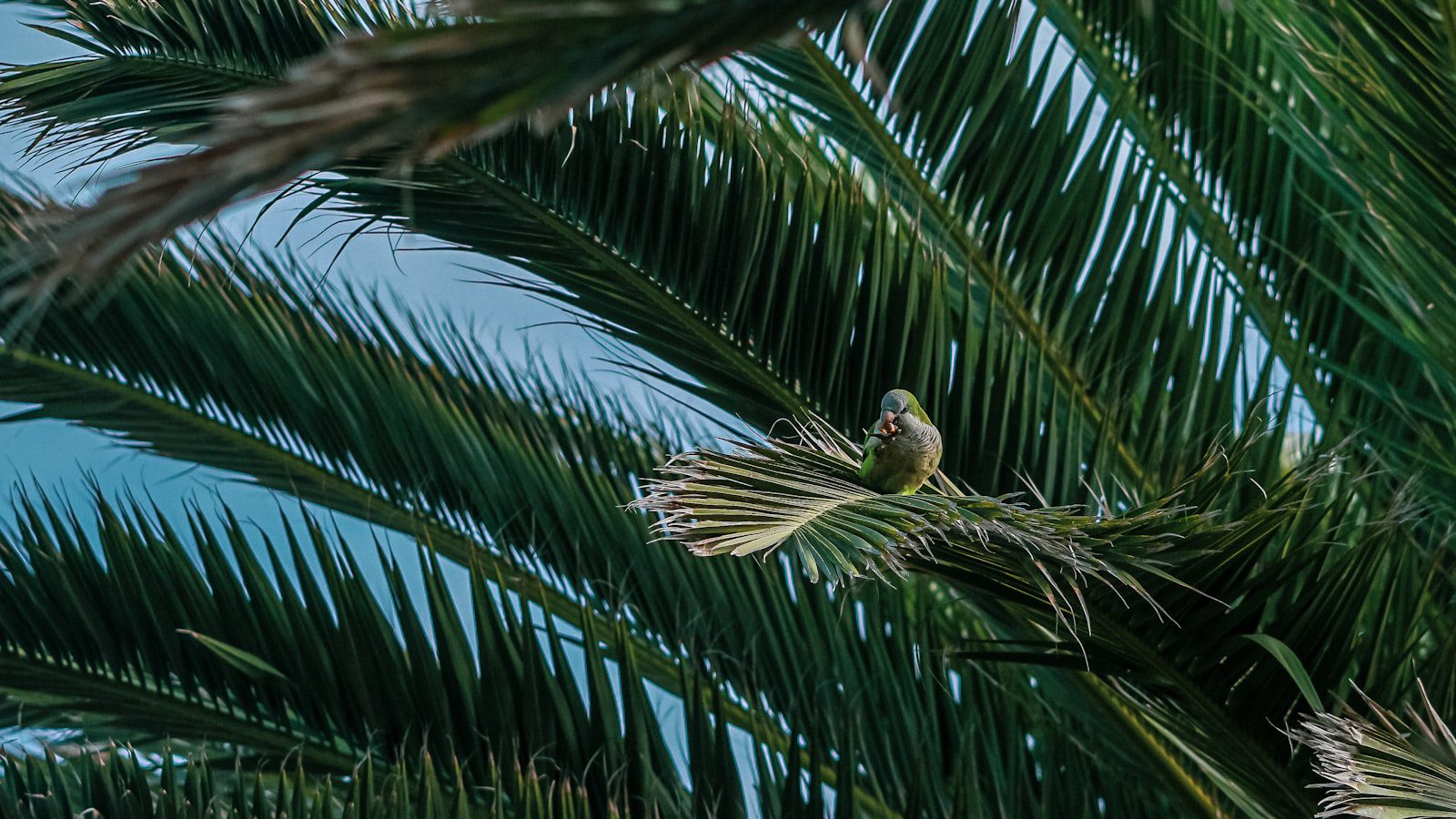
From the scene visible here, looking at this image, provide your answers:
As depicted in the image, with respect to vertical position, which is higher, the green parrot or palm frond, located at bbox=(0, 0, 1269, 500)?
palm frond, located at bbox=(0, 0, 1269, 500)

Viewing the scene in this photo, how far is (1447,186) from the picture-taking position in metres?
2.21

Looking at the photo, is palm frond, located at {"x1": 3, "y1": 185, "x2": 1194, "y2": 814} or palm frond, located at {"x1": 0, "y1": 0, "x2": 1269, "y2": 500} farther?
palm frond, located at {"x1": 3, "y1": 185, "x2": 1194, "y2": 814}

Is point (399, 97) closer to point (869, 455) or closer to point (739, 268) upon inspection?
point (869, 455)

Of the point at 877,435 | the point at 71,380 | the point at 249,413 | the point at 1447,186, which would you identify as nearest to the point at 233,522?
the point at 249,413

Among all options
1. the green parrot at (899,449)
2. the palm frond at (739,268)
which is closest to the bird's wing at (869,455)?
the green parrot at (899,449)

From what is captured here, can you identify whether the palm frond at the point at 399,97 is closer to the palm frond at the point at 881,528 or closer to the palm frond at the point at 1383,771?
the palm frond at the point at 881,528

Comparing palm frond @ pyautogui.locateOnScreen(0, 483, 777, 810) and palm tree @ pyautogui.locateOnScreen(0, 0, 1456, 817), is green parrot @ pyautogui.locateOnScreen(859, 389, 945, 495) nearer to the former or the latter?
palm tree @ pyautogui.locateOnScreen(0, 0, 1456, 817)

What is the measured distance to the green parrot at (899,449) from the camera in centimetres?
158

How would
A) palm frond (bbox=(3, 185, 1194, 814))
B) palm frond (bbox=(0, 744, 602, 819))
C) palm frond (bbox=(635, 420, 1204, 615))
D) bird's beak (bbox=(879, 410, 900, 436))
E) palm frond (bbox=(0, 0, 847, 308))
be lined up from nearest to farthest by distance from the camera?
palm frond (bbox=(0, 0, 847, 308))
palm frond (bbox=(635, 420, 1204, 615))
bird's beak (bbox=(879, 410, 900, 436))
palm frond (bbox=(0, 744, 602, 819))
palm frond (bbox=(3, 185, 1194, 814))

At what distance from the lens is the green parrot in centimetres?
158

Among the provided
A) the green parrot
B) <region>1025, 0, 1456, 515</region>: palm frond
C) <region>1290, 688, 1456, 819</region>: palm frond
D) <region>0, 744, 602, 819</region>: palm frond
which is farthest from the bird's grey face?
<region>1025, 0, 1456, 515</region>: palm frond

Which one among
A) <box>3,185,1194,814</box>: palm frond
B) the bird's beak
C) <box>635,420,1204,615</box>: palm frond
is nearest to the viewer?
<box>635,420,1204,615</box>: palm frond

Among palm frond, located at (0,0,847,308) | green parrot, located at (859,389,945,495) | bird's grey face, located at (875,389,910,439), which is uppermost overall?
palm frond, located at (0,0,847,308)

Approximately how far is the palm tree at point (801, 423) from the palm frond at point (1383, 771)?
0.15 m
